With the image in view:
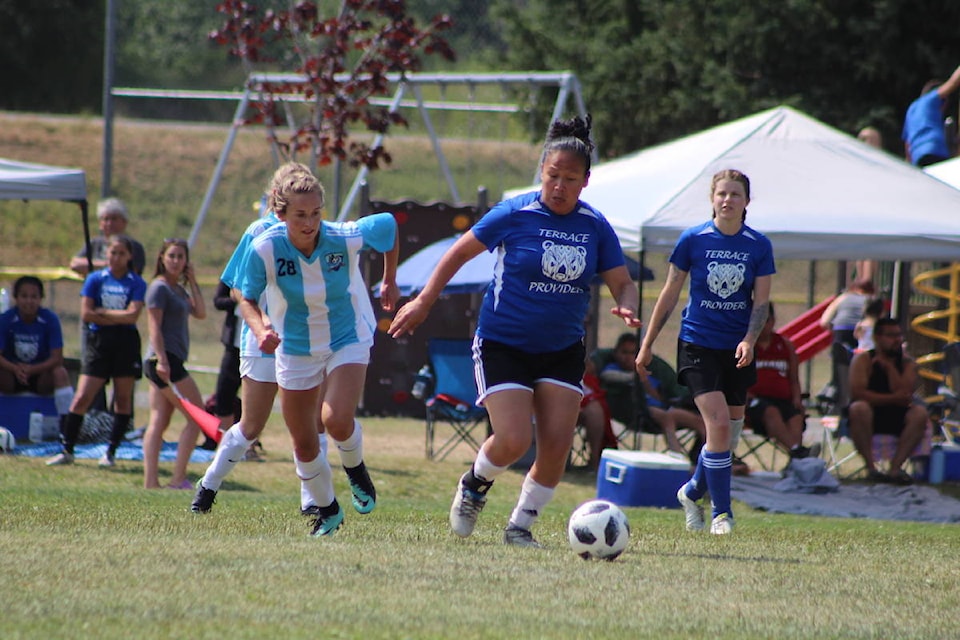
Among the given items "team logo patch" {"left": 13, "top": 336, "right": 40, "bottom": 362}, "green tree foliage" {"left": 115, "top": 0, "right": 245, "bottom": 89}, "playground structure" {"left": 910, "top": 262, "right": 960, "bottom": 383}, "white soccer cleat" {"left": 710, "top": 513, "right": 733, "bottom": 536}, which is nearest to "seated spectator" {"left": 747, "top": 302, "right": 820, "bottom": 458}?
"playground structure" {"left": 910, "top": 262, "right": 960, "bottom": 383}

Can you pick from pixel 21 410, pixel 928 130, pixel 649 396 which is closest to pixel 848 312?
pixel 928 130

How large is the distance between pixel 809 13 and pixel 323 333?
20746 mm

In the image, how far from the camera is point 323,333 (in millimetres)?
6484

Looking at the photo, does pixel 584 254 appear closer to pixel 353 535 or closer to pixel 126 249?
Answer: pixel 353 535

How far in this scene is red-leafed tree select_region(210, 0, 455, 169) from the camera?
1451 centimetres

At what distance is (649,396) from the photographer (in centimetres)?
1275

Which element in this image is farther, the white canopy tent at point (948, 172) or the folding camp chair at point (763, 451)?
the white canopy tent at point (948, 172)

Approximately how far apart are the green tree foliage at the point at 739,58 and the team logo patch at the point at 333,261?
66.5ft

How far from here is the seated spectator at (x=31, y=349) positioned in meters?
12.4

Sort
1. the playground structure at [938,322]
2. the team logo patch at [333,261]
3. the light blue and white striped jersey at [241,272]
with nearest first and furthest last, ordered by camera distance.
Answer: the team logo patch at [333,261] < the light blue and white striped jersey at [241,272] < the playground structure at [938,322]

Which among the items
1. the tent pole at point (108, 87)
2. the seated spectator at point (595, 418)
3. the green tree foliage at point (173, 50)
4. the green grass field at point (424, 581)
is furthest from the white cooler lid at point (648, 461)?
the green tree foliage at point (173, 50)

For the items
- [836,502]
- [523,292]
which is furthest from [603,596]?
[836,502]

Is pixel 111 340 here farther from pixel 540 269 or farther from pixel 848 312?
pixel 848 312

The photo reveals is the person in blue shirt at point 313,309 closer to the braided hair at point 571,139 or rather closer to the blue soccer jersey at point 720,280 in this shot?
the braided hair at point 571,139
